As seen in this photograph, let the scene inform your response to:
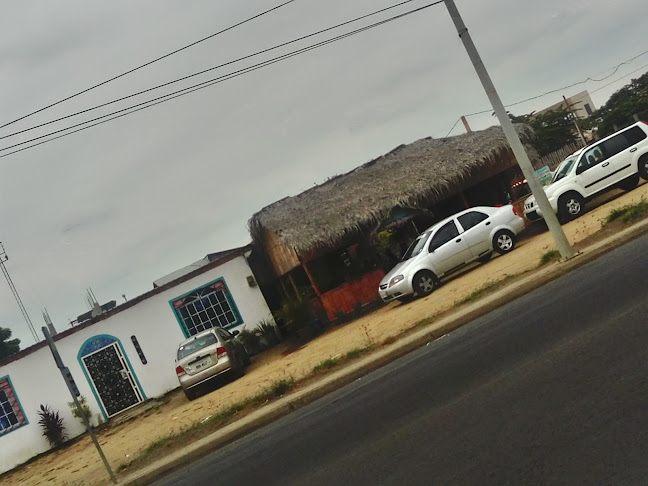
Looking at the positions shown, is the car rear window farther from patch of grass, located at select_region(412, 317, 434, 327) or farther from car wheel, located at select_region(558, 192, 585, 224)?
patch of grass, located at select_region(412, 317, 434, 327)

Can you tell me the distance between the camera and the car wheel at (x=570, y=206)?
1970 centimetres

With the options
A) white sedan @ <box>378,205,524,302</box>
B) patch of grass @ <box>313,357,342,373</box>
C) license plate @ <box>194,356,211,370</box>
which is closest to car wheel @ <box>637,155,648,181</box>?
white sedan @ <box>378,205,524,302</box>

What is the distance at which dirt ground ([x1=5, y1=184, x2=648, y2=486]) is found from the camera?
13758mm

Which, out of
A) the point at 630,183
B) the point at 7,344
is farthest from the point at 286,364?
the point at 7,344

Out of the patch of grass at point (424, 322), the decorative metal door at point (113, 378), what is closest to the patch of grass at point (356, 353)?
the patch of grass at point (424, 322)

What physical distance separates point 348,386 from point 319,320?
11609mm

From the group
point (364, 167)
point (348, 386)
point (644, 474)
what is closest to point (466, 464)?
point (644, 474)

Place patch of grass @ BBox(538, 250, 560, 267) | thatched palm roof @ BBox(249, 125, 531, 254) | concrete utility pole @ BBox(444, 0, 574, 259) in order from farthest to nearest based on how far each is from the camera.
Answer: thatched palm roof @ BBox(249, 125, 531, 254)
patch of grass @ BBox(538, 250, 560, 267)
concrete utility pole @ BBox(444, 0, 574, 259)

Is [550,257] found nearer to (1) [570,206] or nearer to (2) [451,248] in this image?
(2) [451,248]

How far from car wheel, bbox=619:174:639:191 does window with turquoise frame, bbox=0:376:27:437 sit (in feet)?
66.8

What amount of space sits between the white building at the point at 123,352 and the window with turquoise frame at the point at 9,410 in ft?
0.11

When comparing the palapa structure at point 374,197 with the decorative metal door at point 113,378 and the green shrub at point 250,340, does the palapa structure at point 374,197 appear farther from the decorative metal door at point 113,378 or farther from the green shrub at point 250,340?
the decorative metal door at point 113,378

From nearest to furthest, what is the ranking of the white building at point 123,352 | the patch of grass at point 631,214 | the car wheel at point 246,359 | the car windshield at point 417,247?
1. the patch of grass at point 631,214
2. the car windshield at point 417,247
3. the car wheel at point 246,359
4. the white building at point 123,352

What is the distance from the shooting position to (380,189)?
24203 millimetres
